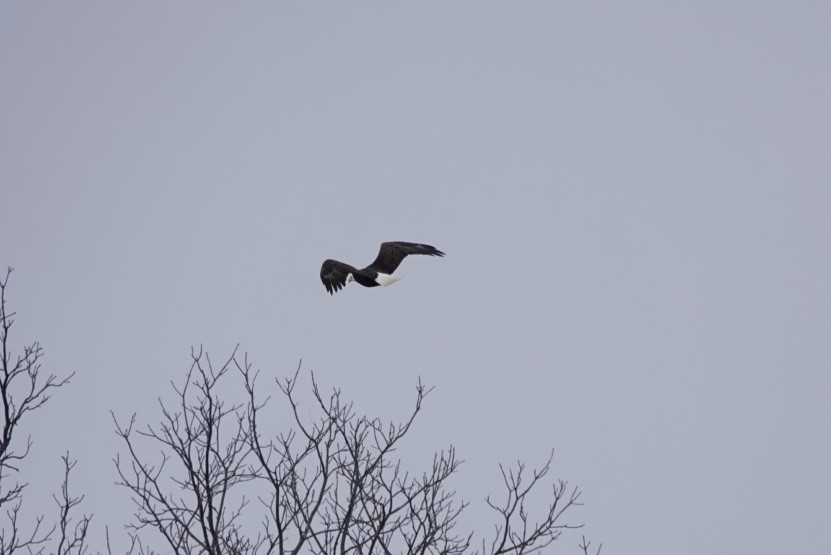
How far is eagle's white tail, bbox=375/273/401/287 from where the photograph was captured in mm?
15641

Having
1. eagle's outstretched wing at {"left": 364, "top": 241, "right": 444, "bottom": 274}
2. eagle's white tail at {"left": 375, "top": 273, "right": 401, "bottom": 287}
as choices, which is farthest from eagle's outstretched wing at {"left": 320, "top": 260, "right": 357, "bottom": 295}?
eagle's outstretched wing at {"left": 364, "top": 241, "right": 444, "bottom": 274}

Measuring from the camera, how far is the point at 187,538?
578 centimetres

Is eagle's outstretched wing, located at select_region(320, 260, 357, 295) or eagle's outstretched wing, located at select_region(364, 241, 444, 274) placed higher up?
eagle's outstretched wing, located at select_region(364, 241, 444, 274)

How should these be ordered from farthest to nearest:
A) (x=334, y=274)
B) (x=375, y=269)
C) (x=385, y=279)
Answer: (x=375, y=269), (x=385, y=279), (x=334, y=274)

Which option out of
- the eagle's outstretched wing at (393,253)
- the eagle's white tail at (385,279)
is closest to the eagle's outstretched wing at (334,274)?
the eagle's white tail at (385,279)

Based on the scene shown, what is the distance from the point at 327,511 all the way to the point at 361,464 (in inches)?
14.2

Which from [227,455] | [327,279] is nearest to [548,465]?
[227,455]

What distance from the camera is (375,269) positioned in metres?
16.3

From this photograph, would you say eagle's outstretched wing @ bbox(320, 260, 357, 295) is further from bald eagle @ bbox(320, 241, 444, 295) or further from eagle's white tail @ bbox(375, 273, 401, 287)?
eagle's white tail @ bbox(375, 273, 401, 287)

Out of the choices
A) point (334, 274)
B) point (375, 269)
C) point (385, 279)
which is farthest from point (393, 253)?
point (334, 274)

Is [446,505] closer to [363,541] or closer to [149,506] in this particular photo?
[363,541]

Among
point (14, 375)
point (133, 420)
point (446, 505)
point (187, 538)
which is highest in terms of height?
point (14, 375)

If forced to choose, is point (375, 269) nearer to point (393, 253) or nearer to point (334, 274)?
point (393, 253)

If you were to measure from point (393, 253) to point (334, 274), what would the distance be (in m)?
1.71
